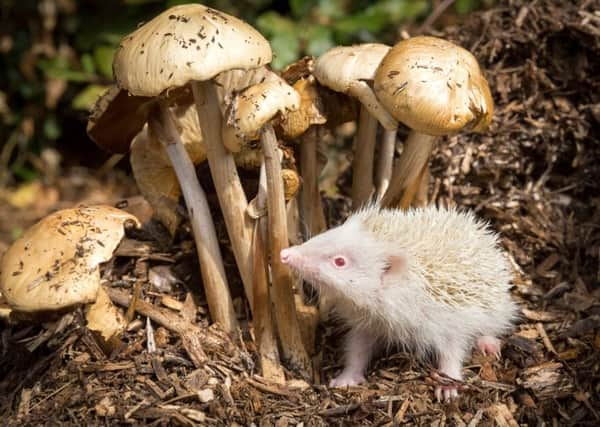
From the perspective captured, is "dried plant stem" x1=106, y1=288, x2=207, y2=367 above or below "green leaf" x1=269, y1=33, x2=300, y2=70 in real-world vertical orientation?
below

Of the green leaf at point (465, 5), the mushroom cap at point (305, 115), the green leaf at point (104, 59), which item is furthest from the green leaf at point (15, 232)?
the green leaf at point (465, 5)

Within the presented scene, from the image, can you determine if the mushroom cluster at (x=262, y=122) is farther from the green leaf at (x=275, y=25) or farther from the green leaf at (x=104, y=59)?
the green leaf at (x=104, y=59)

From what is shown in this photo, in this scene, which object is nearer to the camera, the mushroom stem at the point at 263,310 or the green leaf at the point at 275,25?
the mushroom stem at the point at 263,310

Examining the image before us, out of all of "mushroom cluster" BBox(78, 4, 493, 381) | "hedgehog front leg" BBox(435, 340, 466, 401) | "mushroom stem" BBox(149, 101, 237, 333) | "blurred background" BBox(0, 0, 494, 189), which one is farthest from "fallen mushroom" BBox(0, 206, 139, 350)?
"blurred background" BBox(0, 0, 494, 189)

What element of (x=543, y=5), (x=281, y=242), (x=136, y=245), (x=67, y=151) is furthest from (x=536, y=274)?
(x=67, y=151)

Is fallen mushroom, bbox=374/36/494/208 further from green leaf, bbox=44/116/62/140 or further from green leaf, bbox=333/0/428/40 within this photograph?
green leaf, bbox=44/116/62/140

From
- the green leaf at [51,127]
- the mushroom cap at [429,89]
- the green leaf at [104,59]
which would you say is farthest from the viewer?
the green leaf at [51,127]

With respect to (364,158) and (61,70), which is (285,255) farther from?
(61,70)

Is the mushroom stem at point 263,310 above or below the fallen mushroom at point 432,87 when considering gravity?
below

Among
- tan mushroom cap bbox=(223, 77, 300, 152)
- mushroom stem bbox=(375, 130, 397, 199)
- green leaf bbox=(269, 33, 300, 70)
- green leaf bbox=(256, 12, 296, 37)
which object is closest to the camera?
tan mushroom cap bbox=(223, 77, 300, 152)
